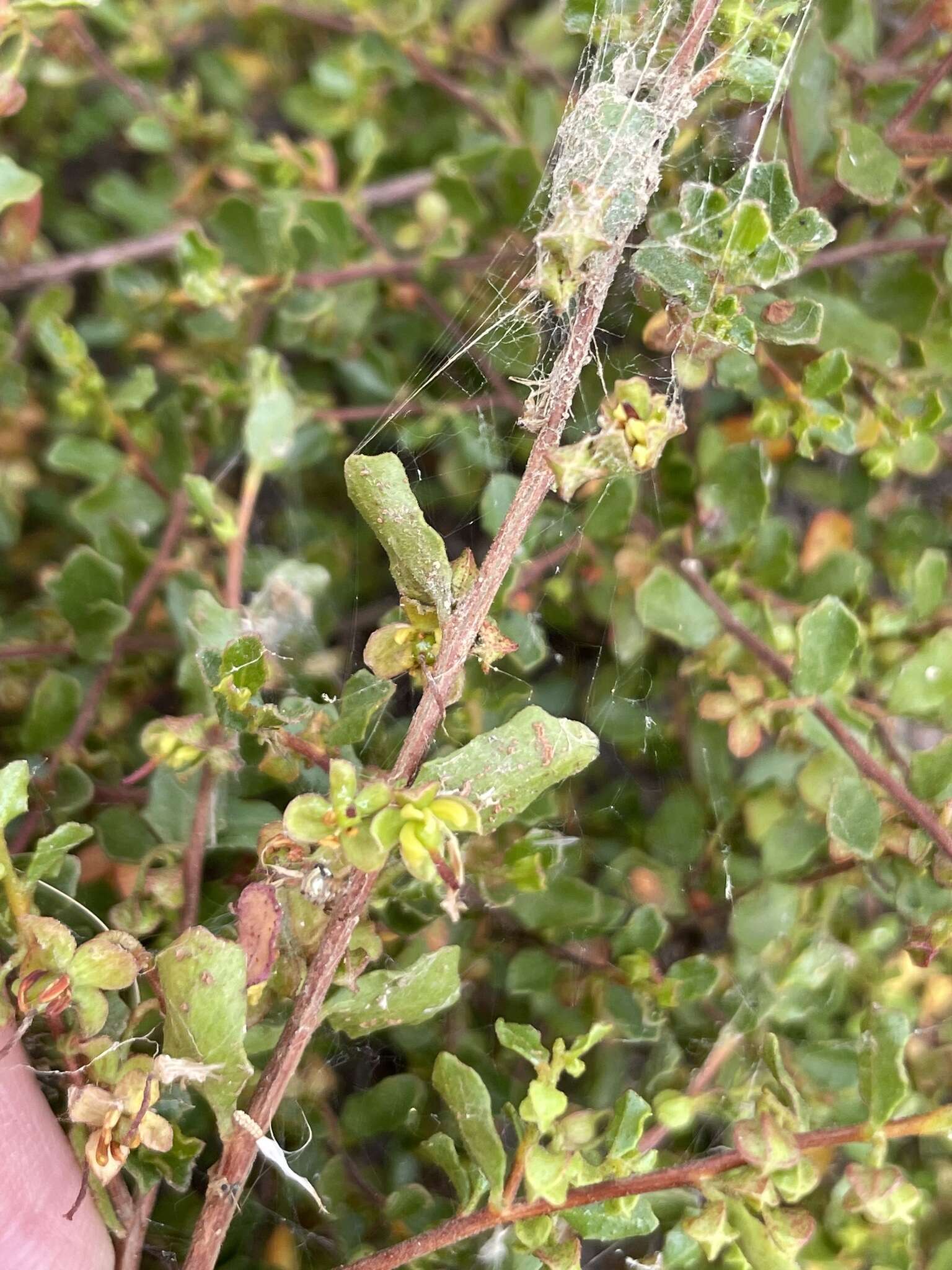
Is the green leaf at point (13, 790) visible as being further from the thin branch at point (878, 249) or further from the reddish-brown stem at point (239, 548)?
the thin branch at point (878, 249)

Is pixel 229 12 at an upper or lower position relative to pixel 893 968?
upper

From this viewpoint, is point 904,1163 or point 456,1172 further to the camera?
point 904,1163

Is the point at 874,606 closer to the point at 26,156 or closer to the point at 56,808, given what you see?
the point at 56,808

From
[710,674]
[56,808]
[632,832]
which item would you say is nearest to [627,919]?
[632,832]

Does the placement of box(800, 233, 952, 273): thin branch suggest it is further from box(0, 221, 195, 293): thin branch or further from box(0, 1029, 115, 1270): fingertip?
box(0, 1029, 115, 1270): fingertip

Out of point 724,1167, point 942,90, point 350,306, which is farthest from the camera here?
point 350,306

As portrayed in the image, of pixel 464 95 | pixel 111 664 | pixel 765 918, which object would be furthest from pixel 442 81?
pixel 765 918

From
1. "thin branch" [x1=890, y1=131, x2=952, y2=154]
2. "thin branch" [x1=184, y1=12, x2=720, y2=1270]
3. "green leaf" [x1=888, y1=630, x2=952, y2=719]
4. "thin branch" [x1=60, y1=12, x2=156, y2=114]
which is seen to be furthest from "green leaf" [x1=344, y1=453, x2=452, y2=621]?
"thin branch" [x1=60, y1=12, x2=156, y2=114]
